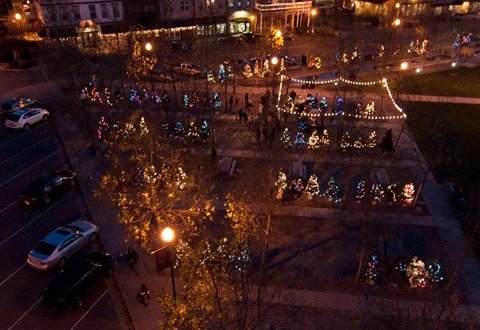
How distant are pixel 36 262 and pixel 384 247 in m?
17.0

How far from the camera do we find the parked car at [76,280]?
18.8 metres

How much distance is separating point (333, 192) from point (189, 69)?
23454 mm

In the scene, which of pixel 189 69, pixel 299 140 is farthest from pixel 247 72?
pixel 299 140

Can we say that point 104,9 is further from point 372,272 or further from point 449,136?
point 372,272

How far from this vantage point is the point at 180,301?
1398 centimetres

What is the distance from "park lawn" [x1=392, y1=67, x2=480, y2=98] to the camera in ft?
137

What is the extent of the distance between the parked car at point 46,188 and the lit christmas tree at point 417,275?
20.0 meters

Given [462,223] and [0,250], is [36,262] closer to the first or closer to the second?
[0,250]

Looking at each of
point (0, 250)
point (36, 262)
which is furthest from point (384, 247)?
point (0, 250)

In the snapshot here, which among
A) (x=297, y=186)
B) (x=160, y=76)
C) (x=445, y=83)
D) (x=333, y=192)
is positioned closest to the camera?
(x=297, y=186)

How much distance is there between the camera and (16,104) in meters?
37.4

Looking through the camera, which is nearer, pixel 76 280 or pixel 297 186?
pixel 76 280

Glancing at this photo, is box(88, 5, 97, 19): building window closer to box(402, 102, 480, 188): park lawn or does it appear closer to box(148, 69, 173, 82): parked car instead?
box(148, 69, 173, 82): parked car

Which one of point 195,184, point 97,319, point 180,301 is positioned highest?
point 180,301
